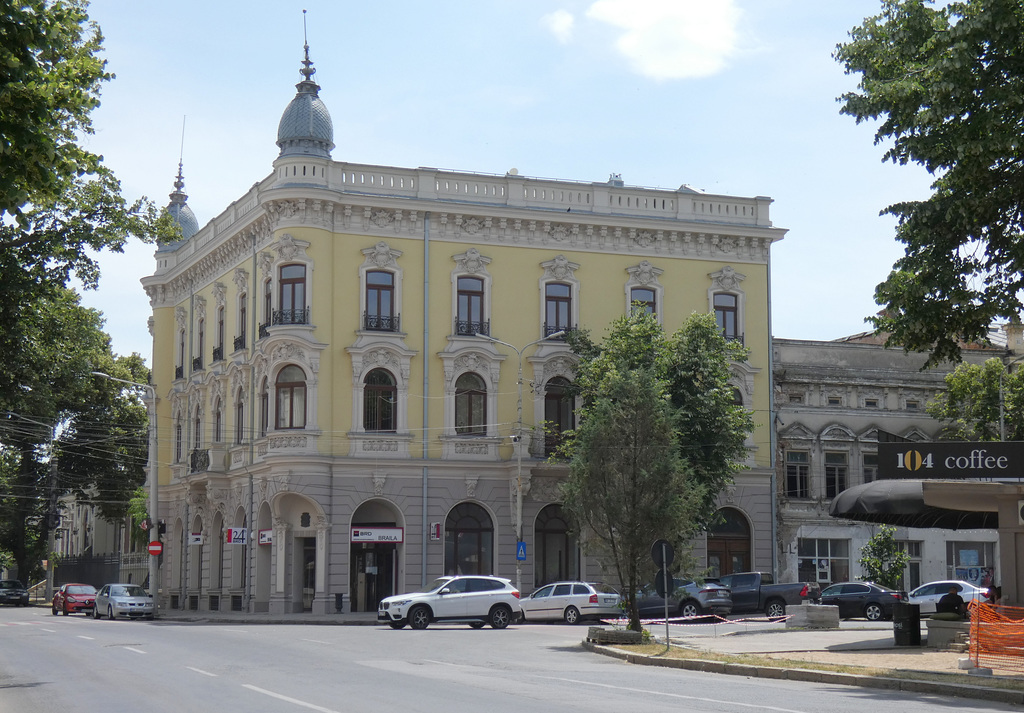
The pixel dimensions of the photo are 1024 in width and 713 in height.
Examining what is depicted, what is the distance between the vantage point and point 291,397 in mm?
45625

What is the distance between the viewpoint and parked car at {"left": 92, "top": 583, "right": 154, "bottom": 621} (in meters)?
47.8

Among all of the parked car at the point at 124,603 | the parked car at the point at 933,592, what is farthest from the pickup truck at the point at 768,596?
the parked car at the point at 124,603

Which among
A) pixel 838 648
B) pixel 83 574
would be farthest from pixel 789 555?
pixel 83 574

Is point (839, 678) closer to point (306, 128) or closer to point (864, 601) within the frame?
point (864, 601)

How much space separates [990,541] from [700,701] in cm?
4411

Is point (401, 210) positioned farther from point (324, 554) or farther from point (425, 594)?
point (425, 594)

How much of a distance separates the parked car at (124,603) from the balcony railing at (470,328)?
50.1 ft

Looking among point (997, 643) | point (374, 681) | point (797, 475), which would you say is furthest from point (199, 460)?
point (997, 643)

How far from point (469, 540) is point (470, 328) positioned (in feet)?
25.0

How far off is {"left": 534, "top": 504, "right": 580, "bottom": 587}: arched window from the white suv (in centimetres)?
1033

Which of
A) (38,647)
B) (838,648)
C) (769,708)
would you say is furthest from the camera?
(38,647)

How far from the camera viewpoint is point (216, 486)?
5106cm

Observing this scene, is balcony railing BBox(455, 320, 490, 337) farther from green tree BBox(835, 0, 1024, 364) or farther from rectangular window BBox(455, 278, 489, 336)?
green tree BBox(835, 0, 1024, 364)

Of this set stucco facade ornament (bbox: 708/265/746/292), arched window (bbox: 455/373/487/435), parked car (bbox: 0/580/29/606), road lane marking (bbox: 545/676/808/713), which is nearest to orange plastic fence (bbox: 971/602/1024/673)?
road lane marking (bbox: 545/676/808/713)
